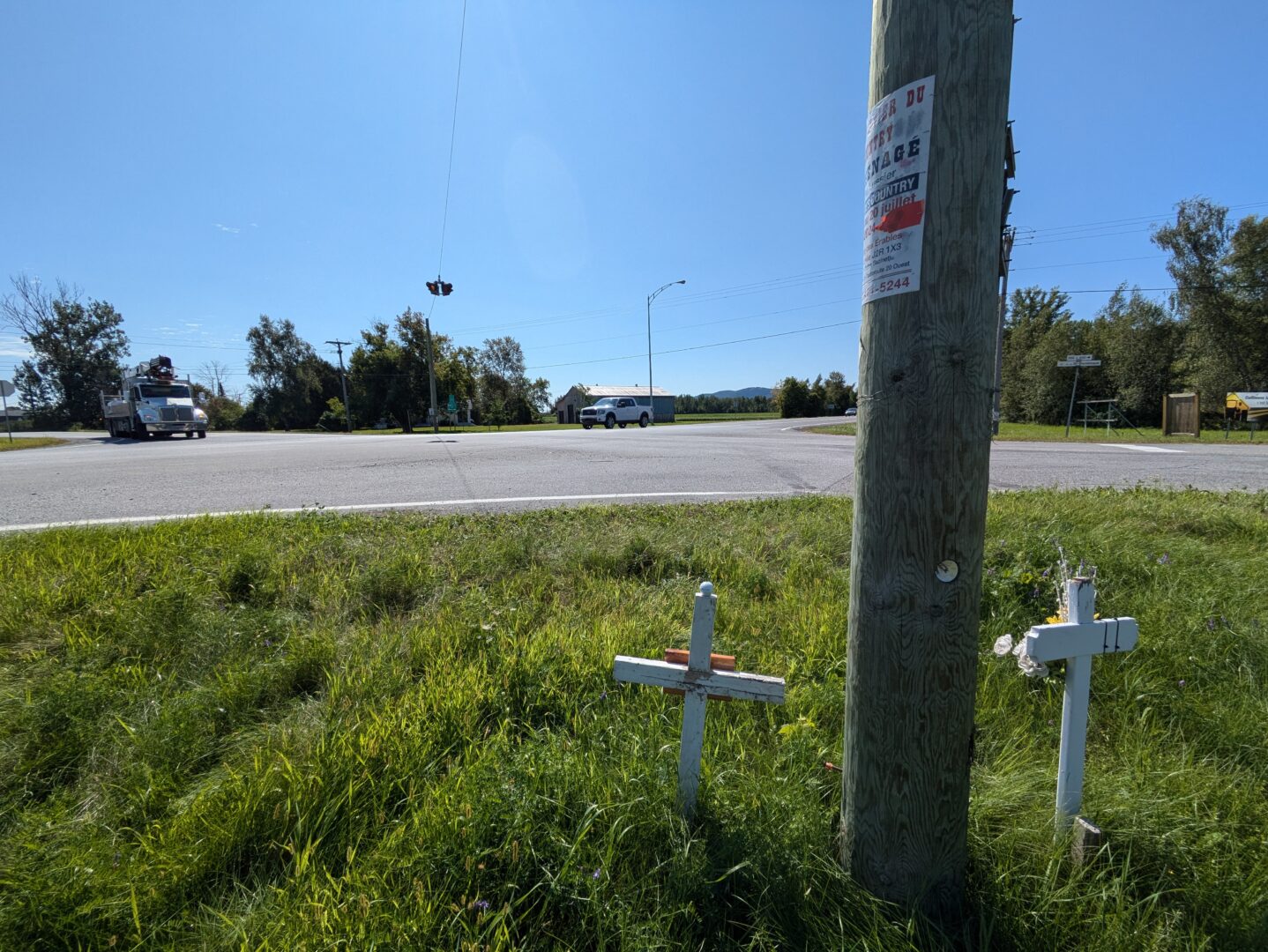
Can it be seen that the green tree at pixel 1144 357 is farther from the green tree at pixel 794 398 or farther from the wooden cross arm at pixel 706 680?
the wooden cross arm at pixel 706 680

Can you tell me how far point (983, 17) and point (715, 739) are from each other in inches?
83.3

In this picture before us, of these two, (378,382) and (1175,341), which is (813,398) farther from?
(378,382)

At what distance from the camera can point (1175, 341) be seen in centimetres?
3353

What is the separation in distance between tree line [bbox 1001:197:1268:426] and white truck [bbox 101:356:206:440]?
4208 cm

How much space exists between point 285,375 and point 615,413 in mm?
48738

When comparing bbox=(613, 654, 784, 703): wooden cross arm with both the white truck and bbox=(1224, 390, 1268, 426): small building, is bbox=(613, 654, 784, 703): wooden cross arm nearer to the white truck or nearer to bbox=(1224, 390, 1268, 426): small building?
bbox=(1224, 390, 1268, 426): small building

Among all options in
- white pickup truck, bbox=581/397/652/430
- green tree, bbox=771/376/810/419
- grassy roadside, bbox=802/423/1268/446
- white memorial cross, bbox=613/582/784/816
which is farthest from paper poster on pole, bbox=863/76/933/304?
green tree, bbox=771/376/810/419

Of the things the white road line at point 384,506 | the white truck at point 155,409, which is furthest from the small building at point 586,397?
the white road line at point 384,506

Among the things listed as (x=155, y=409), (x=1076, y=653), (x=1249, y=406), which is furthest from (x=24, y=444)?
(x=1249, y=406)

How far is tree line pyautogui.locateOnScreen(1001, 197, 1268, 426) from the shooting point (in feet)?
96.2

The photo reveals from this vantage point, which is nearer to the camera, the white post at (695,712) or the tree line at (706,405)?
the white post at (695,712)

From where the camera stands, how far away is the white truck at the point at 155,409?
78.7ft

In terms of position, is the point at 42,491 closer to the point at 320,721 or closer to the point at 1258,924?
the point at 320,721

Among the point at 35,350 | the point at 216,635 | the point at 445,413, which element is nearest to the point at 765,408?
the point at 445,413
